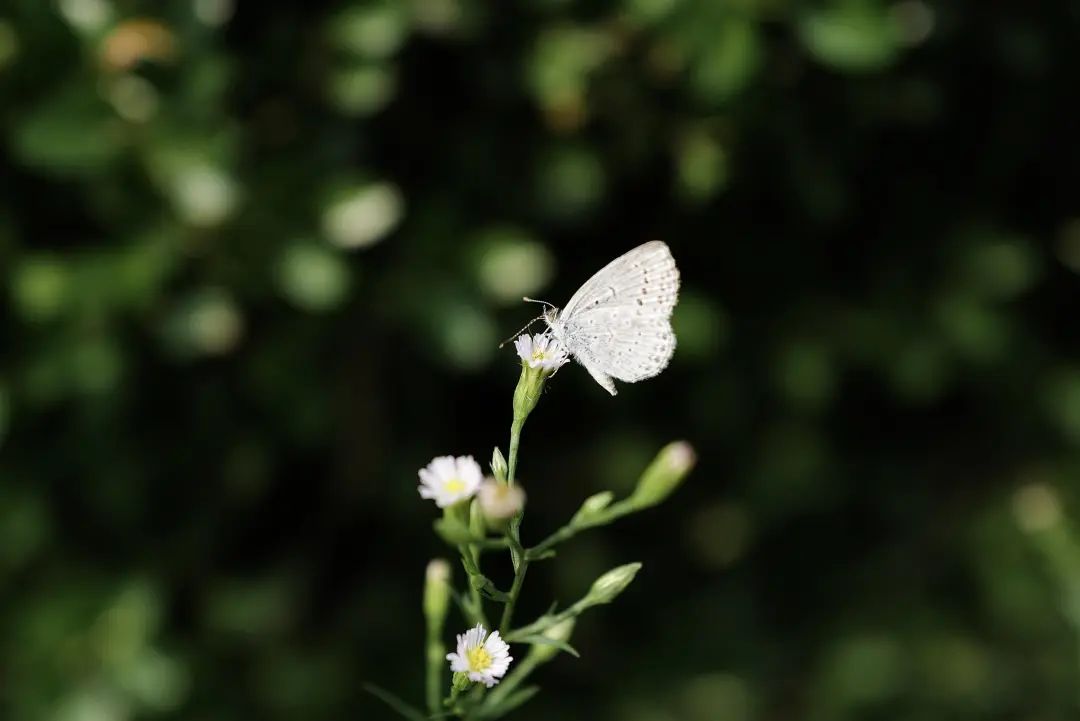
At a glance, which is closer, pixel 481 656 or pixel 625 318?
pixel 481 656

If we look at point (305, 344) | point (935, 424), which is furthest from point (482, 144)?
point (935, 424)

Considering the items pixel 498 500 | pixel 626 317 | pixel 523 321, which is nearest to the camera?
pixel 498 500

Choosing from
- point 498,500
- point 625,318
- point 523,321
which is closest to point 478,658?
point 498,500

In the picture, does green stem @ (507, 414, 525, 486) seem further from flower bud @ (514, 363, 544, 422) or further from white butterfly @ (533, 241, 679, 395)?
white butterfly @ (533, 241, 679, 395)

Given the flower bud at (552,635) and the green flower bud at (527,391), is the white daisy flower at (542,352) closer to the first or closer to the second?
the green flower bud at (527,391)

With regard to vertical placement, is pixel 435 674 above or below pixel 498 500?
below

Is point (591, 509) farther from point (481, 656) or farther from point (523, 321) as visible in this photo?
point (523, 321)

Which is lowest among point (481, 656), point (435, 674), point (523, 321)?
point (523, 321)
